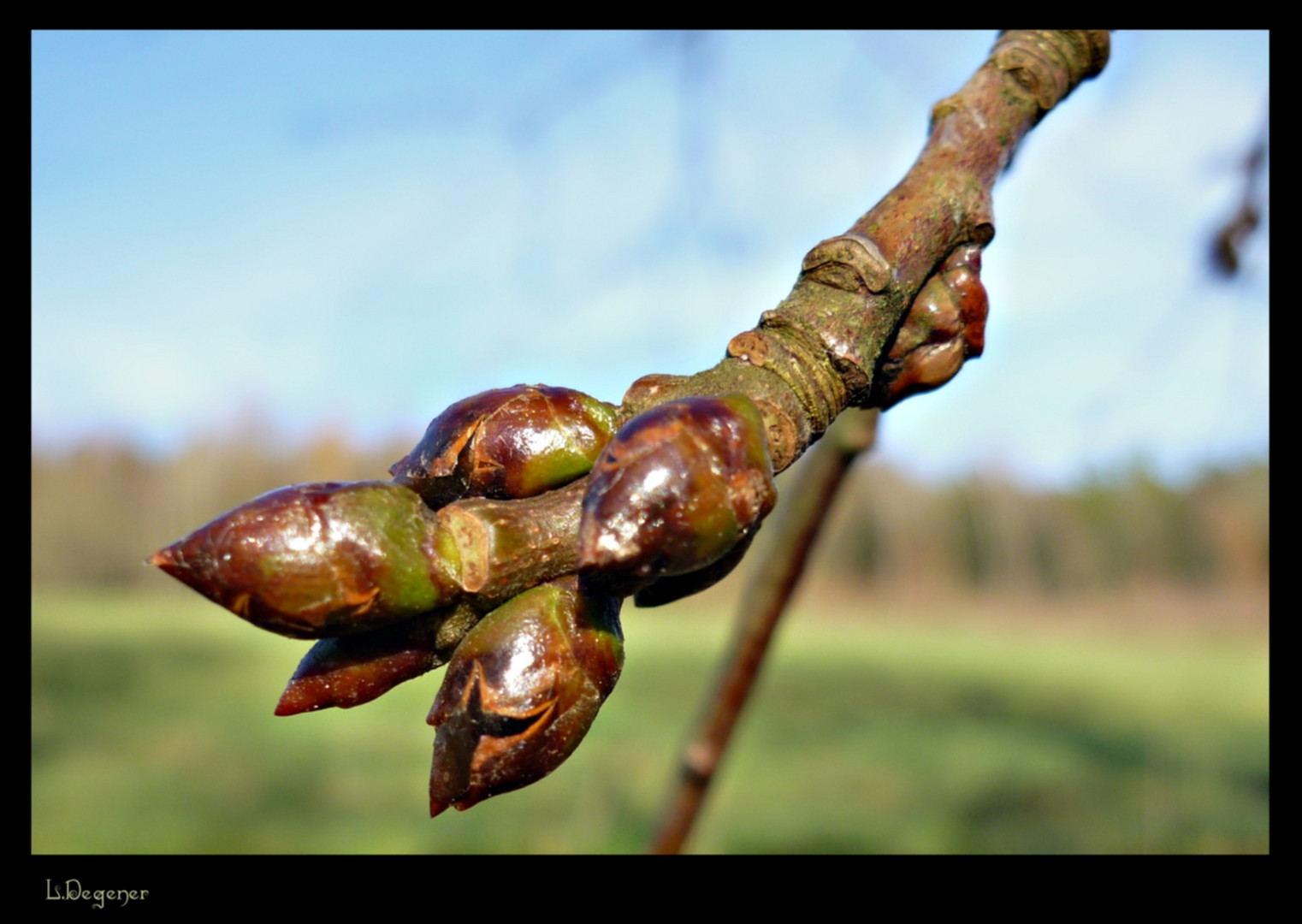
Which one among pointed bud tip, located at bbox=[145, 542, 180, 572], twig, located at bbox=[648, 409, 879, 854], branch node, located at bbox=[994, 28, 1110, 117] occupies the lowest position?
twig, located at bbox=[648, 409, 879, 854]

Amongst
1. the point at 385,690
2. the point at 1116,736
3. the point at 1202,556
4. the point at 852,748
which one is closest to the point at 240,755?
the point at 852,748

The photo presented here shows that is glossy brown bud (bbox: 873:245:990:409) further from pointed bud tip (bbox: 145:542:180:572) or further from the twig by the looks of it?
the twig

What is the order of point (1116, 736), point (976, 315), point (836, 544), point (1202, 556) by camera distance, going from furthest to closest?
point (836, 544), point (1202, 556), point (1116, 736), point (976, 315)

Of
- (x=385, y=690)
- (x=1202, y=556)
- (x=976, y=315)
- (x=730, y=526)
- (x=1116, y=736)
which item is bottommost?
(x=1116, y=736)

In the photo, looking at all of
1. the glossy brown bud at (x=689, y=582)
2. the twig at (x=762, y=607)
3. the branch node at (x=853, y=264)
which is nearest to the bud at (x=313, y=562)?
the glossy brown bud at (x=689, y=582)

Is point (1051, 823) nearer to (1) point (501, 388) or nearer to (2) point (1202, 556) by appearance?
(2) point (1202, 556)

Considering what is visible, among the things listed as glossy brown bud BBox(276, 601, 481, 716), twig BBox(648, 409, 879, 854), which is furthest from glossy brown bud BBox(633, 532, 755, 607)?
twig BBox(648, 409, 879, 854)
